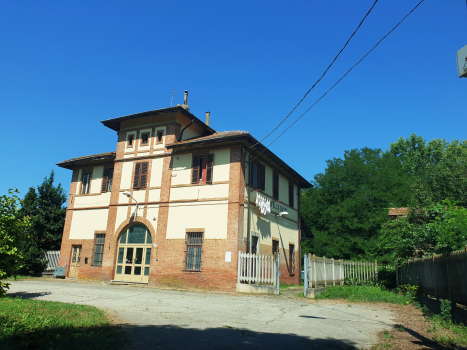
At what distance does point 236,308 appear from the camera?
10.7 m

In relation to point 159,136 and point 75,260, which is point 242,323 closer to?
point 159,136

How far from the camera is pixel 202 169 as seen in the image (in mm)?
19062

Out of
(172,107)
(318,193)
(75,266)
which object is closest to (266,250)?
(172,107)

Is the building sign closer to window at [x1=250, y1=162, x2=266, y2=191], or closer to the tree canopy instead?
window at [x1=250, y1=162, x2=266, y2=191]

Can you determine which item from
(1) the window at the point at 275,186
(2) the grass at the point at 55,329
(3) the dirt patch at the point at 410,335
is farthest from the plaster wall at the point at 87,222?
(3) the dirt patch at the point at 410,335

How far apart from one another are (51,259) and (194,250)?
10.9m

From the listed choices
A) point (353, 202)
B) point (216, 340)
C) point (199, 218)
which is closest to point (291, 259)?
point (199, 218)

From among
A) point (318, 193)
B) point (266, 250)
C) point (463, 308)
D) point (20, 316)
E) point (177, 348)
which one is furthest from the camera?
point (318, 193)

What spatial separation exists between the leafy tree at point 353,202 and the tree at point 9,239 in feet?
83.1

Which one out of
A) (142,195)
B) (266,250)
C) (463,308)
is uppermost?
(142,195)

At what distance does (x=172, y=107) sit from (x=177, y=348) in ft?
49.9

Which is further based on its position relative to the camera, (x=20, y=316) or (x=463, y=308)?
(x=463, y=308)

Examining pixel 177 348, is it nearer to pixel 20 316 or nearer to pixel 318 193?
pixel 20 316

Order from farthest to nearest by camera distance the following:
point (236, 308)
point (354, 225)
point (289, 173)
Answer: point (354, 225) < point (289, 173) < point (236, 308)
